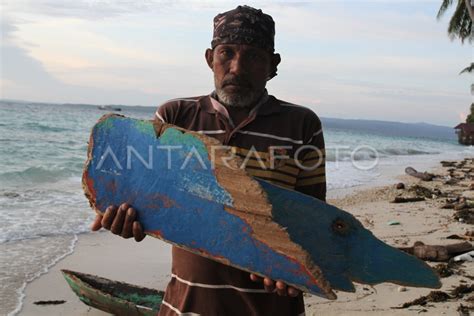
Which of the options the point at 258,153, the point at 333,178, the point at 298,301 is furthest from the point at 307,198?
the point at 333,178

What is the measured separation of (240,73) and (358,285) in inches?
133

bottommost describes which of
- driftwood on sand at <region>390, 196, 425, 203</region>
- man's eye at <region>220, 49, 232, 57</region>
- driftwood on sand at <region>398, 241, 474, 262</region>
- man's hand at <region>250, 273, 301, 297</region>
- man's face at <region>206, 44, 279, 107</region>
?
driftwood on sand at <region>390, 196, 425, 203</region>

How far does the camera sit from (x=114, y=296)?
14.9 feet

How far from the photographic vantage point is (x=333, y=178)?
52.4ft

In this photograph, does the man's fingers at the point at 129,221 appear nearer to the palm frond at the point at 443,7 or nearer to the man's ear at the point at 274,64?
the man's ear at the point at 274,64

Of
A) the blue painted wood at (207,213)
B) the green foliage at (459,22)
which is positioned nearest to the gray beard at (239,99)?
the blue painted wood at (207,213)

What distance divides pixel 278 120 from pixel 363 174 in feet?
54.5

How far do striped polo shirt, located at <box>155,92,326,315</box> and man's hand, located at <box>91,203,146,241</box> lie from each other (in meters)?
0.25

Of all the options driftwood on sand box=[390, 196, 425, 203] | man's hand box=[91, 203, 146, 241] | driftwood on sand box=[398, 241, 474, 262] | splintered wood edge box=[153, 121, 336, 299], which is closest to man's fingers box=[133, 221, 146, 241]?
man's hand box=[91, 203, 146, 241]

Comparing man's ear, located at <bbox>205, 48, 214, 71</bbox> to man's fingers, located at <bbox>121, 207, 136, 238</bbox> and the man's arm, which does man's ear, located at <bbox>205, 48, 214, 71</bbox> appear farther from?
man's fingers, located at <bbox>121, 207, 136, 238</bbox>

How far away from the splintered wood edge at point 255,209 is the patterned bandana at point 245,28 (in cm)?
47

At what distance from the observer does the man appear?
5.89 feet

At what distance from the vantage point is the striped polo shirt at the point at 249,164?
70.6 inches

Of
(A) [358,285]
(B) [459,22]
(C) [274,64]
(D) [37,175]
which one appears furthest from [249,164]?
(B) [459,22]
